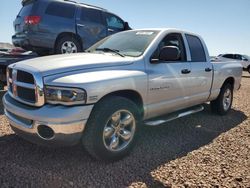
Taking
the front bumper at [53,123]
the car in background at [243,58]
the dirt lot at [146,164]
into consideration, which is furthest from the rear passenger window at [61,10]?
the car in background at [243,58]

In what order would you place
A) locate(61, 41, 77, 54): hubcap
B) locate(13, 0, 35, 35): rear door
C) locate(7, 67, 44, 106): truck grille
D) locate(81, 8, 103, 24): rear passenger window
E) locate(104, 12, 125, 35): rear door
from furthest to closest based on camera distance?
locate(104, 12, 125, 35): rear door < locate(81, 8, 103, 24): rear passenger window < locate(61, 41, 77, 54): hubcap < locate(13, 0, 35, 35): rear door < locate(7, 67, 44, 106): truck grille

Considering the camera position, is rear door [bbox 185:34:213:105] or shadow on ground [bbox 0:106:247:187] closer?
shadow on ground [bbox 0:106:247:187]

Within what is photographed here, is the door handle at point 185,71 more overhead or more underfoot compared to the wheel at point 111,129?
more overhead

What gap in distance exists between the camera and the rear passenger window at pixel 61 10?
809 cm

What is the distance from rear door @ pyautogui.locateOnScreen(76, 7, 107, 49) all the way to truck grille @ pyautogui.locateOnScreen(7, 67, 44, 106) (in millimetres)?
4927

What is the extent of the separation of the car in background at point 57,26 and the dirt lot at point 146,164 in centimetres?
337

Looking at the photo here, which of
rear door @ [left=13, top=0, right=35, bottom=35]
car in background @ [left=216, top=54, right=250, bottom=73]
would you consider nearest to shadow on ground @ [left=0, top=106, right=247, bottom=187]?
rear door @ [left=13, top=0, right=35, bottom=35]

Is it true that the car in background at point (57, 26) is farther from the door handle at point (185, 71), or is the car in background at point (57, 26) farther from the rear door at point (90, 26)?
the door handle at point (185, 71)

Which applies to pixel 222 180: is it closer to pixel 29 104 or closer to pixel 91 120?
pixel 91 120

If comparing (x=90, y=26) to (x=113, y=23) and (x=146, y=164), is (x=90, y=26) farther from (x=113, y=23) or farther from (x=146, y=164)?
(x=146, y=164)

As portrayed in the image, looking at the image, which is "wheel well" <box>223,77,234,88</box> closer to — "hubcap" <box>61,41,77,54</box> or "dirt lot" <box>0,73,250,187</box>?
"dirt lot" <box>0,73,250,187</box>

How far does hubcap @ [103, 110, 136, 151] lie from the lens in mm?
3696

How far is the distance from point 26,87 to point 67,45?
500cm

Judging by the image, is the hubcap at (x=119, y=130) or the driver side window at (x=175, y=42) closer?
the hubcap at (x=119, y=130)
